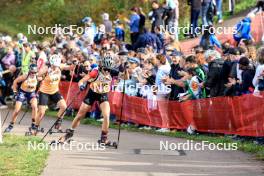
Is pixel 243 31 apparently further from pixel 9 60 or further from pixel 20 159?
pixel 20 159

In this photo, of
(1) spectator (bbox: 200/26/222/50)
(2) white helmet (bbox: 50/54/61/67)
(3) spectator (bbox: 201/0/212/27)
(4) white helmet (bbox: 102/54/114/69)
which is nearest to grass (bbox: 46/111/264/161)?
(4) white helmet (bbox: 102/54/114/69)

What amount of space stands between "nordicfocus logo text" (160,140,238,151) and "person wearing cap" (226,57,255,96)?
1334 millimetres

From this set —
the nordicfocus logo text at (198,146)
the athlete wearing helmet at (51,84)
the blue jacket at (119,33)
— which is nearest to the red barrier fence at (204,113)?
the nordicfocus logo text at (198,146)

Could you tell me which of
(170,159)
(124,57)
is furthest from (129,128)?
(170,159)

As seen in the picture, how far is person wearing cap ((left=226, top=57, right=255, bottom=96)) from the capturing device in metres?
15.3

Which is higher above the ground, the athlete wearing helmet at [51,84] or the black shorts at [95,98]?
the athlete wearing helmet at [51,84]

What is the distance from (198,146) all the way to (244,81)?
1789 mm

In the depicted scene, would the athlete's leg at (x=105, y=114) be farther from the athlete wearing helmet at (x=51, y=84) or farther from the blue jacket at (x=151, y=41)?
the blue jacket at (x=151, y=41)

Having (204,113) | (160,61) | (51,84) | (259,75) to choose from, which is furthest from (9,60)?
(259,75)

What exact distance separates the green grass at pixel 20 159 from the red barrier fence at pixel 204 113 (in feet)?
13.8

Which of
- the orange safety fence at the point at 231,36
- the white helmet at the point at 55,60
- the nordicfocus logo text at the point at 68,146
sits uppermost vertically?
the orange safety fence at the point at 231,36

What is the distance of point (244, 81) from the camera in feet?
51.0

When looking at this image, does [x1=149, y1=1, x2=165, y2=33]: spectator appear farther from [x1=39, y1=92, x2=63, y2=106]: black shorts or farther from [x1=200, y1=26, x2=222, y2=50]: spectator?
[x1=39, y1=92, x2=63, y2=106]: black shorts

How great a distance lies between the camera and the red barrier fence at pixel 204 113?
1510 cm
